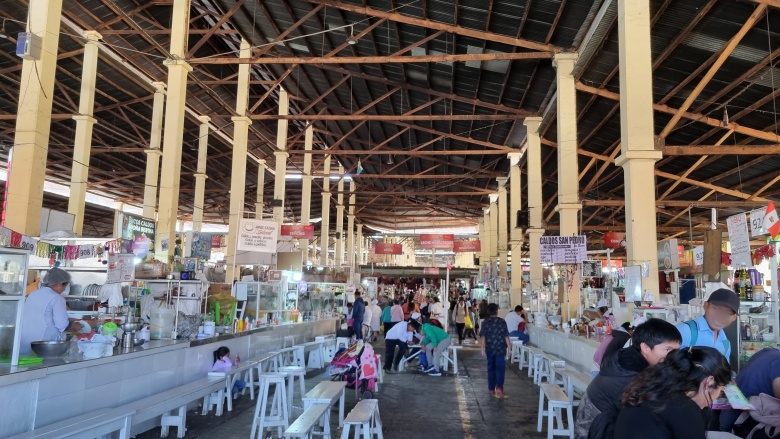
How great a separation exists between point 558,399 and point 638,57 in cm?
486

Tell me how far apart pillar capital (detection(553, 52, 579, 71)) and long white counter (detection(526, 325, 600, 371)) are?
5.22 metres

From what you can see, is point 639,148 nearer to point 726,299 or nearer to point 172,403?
point 726,299

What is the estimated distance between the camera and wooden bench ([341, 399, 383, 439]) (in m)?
4.77

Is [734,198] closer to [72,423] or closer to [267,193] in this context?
[72,423]

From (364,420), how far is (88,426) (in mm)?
2075

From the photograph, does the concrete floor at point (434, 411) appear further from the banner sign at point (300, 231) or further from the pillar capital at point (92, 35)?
the pillar capital at point (92, 35)

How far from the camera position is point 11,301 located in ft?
14.5

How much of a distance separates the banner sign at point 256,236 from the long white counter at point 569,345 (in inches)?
225

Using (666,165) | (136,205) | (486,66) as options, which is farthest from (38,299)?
(136,205)

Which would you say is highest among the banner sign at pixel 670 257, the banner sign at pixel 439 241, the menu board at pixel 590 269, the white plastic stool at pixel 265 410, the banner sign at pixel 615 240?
the banner sign at pixel 439 241

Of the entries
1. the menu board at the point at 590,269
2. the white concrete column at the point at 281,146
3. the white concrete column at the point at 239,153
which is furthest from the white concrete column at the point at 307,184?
the menu board at the point at 590,269

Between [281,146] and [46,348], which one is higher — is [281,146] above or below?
above

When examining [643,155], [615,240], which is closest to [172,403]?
[643,155]

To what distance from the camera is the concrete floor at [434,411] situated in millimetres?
6230
